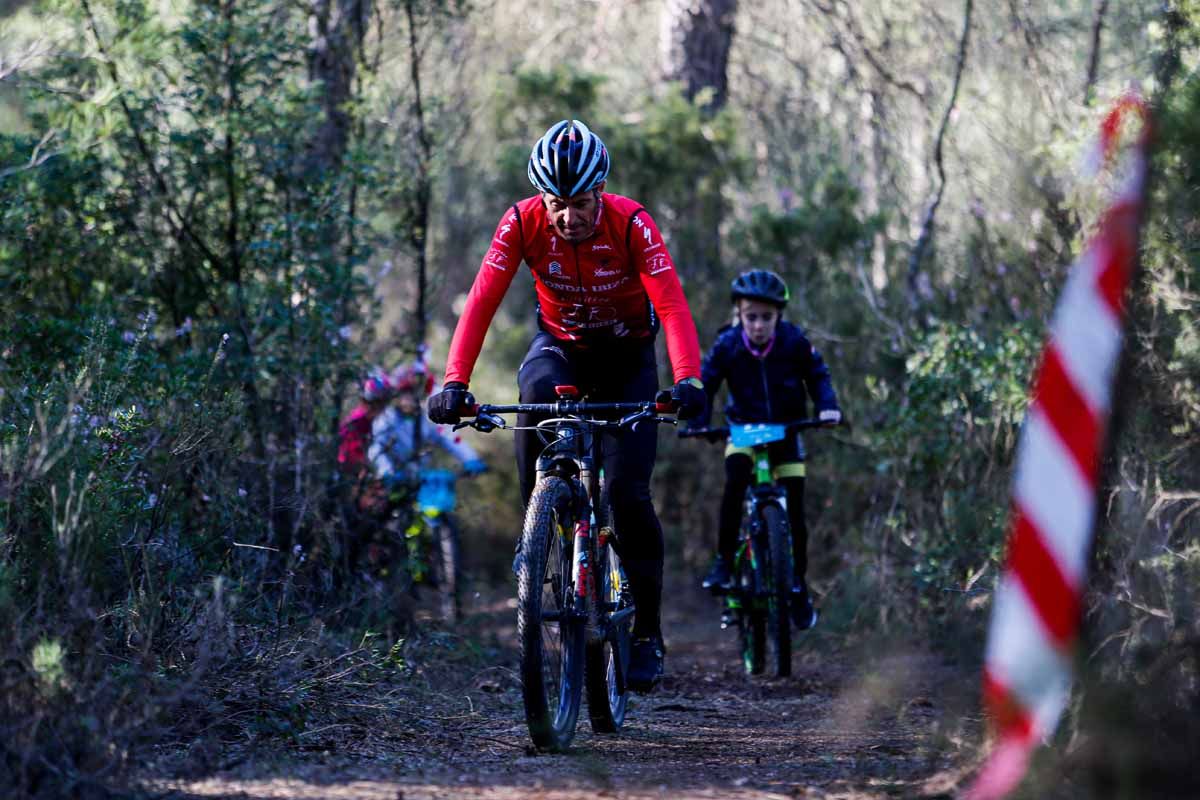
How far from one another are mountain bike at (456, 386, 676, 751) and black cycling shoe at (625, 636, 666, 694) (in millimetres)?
107

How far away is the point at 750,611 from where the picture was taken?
776 cm

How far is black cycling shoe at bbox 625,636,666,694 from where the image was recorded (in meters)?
5.72

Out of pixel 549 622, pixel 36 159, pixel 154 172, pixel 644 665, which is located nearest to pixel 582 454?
pixel 549 622

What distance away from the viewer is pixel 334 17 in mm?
9414

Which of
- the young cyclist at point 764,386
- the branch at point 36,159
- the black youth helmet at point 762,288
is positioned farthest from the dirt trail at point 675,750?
the branch at point 36,159

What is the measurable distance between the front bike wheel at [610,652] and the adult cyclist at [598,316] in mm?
81

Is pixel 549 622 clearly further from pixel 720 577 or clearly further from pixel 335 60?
pixel 335 60

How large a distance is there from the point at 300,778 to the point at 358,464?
12.5ft

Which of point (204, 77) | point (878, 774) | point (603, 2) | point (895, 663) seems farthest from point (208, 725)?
point (603, 2)

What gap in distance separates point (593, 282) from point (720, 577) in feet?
8.65

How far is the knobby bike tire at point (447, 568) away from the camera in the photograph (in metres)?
8.63

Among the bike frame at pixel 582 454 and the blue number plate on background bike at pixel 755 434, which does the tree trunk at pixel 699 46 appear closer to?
the blue number plate on background bike at pixel 755 434

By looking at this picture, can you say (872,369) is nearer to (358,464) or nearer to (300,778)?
(358,464)

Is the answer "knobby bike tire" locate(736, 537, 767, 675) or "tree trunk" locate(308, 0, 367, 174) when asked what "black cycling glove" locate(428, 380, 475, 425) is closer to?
"knobby bike tire" locate(736, 537, 767, 675)
